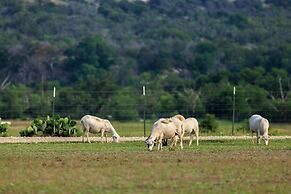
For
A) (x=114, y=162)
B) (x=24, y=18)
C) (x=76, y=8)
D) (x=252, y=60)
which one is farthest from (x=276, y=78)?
(x=76, y=8)

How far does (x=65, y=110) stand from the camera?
58.6 meters

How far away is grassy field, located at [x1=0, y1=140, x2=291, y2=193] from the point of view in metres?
21.0

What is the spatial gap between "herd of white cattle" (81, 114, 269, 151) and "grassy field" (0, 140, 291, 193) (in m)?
0.64

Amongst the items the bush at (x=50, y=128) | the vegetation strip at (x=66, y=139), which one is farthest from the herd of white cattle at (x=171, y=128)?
the bush at (x=50, y=128)

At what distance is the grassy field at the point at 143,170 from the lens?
2098 centimetres

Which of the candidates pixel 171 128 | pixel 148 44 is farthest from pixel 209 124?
A: pixel 148 44

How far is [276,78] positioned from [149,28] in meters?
65.2

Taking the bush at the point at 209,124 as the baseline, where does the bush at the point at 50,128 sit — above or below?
below

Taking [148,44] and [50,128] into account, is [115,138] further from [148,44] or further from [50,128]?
[148,44]

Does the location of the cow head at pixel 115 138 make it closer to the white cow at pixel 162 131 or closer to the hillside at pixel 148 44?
the white cow at pixel 162 131

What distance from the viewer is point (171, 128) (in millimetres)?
31766

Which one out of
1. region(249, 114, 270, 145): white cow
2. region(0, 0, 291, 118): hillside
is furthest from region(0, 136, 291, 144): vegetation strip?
region(0, 0, 291, 118): hillside

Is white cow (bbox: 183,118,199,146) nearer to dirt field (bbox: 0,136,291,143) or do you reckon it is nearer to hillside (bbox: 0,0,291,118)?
dirt field (bbox: 0,136,291,143)

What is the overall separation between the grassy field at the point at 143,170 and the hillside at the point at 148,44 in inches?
1098
